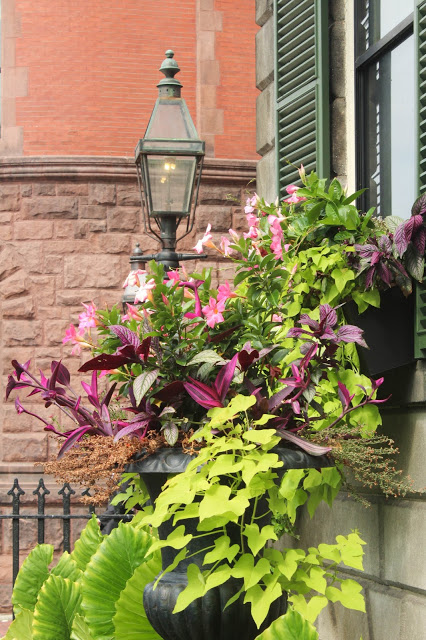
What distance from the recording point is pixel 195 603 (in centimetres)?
383

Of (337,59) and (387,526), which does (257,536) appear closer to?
(387,526)

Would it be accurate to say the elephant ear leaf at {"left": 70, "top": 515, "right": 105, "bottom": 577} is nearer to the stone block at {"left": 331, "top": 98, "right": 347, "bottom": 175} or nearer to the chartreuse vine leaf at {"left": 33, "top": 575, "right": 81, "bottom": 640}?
the chartreuse vine leaf at {"left": 33, "top": 575, "right": 81, "bottom": 640}

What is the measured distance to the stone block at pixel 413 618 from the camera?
4.29 metres

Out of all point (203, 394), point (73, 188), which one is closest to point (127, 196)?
point (73, 188)

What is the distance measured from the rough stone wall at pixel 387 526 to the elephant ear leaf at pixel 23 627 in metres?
1.42

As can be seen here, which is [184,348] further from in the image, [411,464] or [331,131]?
[331,131]

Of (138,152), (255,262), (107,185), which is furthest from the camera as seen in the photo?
(107,185)

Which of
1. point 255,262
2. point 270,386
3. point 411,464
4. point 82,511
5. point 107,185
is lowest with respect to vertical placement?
point 82,511

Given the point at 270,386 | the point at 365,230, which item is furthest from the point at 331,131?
the point at 270,386

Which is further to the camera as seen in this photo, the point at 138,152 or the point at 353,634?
the point at 138,152

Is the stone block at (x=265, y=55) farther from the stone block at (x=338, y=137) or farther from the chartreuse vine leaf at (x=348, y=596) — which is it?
the chartreuse vine leaf at (x=348, y=596)

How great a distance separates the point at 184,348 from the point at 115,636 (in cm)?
113

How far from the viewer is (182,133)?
6871 mm

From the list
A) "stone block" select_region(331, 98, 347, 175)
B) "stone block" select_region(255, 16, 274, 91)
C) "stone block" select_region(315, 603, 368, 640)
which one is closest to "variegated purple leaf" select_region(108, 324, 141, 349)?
"stone block" select_region(315, 603, 368, 640)
